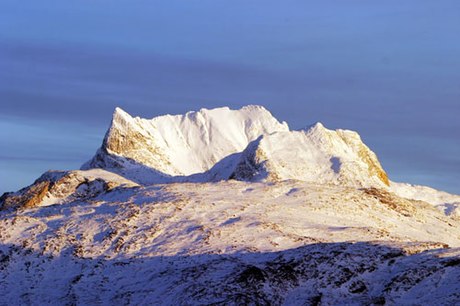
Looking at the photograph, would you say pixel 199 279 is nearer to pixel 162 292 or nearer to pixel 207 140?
pixel 162 292

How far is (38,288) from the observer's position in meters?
56.2

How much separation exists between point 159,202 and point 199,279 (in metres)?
16.3

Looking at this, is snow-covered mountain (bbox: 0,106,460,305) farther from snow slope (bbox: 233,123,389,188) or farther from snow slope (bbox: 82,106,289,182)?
snow slope (bbox: 82,106,289,182)

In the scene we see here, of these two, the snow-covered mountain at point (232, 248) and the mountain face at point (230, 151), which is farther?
the mountain face at point (230, 151)

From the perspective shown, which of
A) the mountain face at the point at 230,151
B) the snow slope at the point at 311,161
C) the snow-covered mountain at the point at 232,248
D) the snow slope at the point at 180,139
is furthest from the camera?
the snow slope at the point at 180,139

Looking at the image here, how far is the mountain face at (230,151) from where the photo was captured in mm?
111438

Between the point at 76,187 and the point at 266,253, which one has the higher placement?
the point at 76,187

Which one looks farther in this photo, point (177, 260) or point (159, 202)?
point (159, 202)

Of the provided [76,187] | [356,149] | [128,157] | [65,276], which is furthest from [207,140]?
[65,276]

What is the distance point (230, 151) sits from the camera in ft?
508

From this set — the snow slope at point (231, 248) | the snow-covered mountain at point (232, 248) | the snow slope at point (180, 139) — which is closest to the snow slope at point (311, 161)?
the snow slope at point (180, 139)

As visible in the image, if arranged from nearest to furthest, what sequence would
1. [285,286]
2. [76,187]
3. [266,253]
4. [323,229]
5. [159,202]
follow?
[285,286]
[266,253]
[323,229]
[159,202]
[76,187]

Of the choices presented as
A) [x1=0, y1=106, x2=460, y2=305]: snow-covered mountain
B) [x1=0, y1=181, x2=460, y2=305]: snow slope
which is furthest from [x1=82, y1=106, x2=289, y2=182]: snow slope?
[x1=0, y1=181, x2=460, y2=305]: snow slope

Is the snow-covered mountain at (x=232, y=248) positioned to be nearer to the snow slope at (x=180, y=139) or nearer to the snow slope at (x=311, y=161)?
the snow slope at (x=311, y=161)
